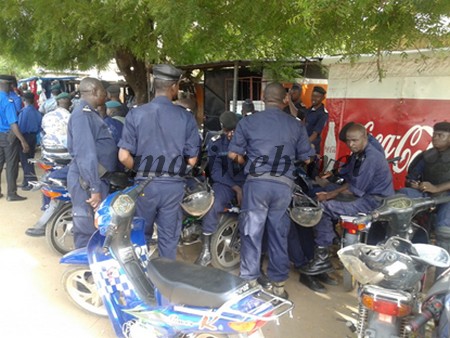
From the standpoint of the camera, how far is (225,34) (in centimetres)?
393

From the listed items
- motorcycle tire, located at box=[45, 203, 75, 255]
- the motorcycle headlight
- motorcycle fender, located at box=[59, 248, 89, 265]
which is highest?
the motorcycle headlight

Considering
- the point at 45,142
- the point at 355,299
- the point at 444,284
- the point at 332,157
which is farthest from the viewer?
the point at 332,157

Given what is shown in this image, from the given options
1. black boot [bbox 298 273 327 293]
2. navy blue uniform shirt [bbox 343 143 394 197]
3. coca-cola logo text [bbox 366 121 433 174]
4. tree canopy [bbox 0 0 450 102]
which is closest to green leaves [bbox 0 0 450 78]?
tree canopy [bbox 0 0 450 102]

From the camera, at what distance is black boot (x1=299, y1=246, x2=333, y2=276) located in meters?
3.96

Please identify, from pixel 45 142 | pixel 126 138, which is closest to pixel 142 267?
pixel 126 138

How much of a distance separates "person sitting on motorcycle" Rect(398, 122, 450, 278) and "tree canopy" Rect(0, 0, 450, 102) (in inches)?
34.2

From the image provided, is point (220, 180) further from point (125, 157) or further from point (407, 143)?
point (407, 143)

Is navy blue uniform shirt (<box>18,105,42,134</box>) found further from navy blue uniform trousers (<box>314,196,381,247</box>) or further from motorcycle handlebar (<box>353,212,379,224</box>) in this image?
motorcycle handlebar (<box>353,212,379,224</box>)

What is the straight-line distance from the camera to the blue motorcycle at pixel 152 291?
1.99 meters

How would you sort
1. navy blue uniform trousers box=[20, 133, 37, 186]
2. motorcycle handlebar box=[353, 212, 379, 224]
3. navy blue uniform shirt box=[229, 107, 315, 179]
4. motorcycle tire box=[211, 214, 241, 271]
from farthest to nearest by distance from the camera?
navy blue uniform trousers box=[20, 133, 37, 186]
motorcycle tire box=[211, 214, 241, 271]
navy blue uniform shirt box=[229, 107, 315, 179]
motorcycle handlebar box=[353, 212, 379, 224]

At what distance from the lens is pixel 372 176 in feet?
12.0

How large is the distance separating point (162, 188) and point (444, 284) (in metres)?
2.22

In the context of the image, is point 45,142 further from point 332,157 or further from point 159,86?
point 332,157

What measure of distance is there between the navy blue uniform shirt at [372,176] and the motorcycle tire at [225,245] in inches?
55.3
